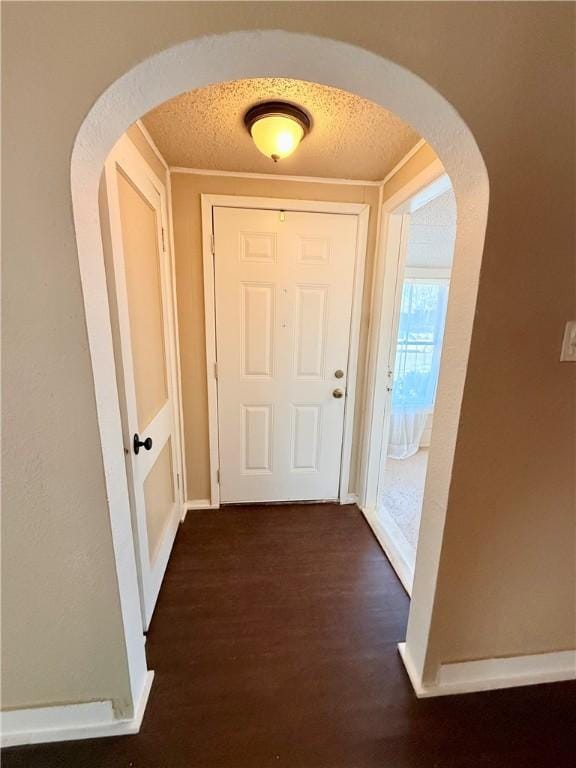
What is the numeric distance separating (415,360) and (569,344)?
231 centimetres

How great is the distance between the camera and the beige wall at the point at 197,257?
6.28ft

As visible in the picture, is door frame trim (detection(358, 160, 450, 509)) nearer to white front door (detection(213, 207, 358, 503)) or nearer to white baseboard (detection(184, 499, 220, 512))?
white front door (detection(213, 207, 358, 503))

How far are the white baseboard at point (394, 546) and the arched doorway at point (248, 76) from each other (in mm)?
790

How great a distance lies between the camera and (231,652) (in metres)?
1.36

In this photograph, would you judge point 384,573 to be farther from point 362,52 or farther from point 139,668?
point 362,52

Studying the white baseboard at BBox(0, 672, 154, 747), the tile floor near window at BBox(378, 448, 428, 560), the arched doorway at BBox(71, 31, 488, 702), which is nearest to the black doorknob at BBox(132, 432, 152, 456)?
the arched doorway at BBox(71, 31, 488, 702)

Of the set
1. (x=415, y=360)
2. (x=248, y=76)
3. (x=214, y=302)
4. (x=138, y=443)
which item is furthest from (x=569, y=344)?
(x=415, y=360)

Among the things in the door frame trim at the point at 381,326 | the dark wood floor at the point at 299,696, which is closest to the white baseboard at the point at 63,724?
the dark wood floor at the point at 299,696

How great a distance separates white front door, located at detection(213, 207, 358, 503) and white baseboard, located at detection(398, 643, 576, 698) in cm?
125

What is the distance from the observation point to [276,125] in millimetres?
1296

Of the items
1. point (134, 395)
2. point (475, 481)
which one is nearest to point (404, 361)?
point (475, 481)

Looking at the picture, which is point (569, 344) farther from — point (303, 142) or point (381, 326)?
point (303, 142)

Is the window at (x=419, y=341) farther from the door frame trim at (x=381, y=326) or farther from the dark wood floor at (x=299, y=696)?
the dark wood floor at (x=299, y=696)

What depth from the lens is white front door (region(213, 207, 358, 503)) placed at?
2002 millimetres
